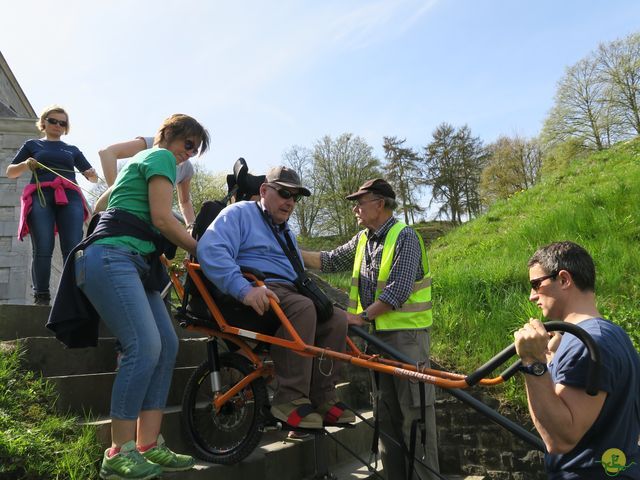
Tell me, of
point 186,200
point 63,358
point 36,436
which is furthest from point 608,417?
point 186,200

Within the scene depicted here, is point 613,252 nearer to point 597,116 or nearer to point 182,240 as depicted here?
point 182,240

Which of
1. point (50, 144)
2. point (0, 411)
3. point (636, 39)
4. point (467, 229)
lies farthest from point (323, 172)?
point (0, 411)

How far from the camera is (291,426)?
2830mm

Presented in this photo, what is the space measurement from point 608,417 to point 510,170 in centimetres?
3533

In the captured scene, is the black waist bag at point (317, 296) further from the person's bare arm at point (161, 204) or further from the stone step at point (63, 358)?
the stone step at point (63, 358)

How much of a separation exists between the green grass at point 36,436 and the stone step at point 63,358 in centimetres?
19

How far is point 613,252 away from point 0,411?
6500 millimetres

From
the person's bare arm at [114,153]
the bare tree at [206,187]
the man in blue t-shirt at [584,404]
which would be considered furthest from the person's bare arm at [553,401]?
the bare tree at [206,187]

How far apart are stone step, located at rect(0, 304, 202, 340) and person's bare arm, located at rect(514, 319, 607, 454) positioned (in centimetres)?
375

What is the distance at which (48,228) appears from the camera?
4848 mm

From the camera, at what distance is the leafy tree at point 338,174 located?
111 feet

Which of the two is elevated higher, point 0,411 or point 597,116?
point 597,116

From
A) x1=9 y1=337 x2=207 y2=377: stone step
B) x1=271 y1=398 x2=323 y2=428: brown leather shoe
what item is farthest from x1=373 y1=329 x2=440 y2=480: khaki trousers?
x1=9 y1=337 x2=207 y2=377: stone step

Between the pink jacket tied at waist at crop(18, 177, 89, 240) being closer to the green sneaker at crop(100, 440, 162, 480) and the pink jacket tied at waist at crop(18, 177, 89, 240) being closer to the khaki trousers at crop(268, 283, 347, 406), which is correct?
the khaki trousers at crop(268, 283, 347, 406)
